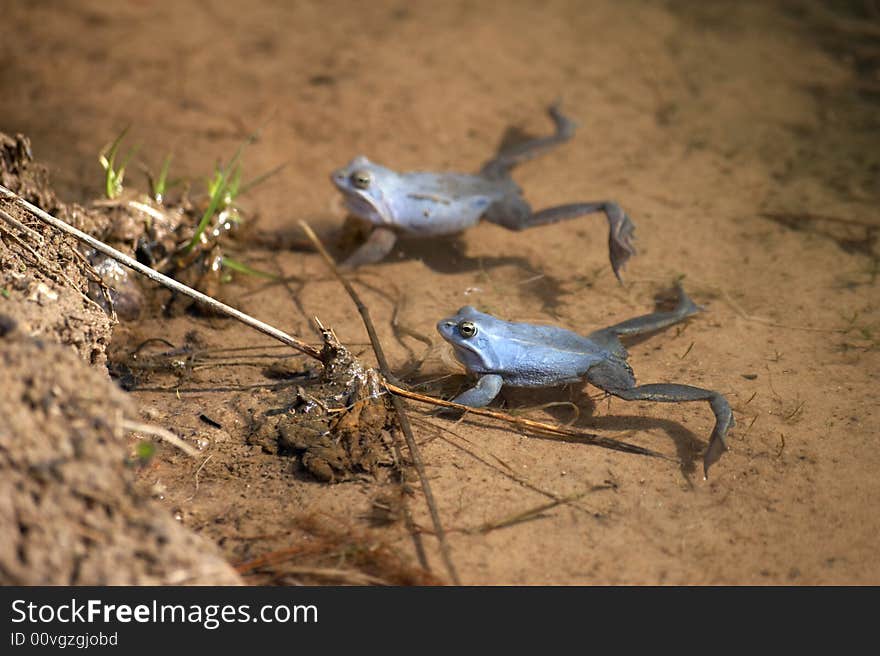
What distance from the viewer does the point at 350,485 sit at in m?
3.97

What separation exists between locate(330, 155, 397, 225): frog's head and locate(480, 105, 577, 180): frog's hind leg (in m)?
0.95

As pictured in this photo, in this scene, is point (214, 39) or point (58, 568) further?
point (214, 39)

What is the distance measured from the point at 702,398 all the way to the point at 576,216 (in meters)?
1.89

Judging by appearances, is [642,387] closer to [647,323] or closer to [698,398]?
[698,398]

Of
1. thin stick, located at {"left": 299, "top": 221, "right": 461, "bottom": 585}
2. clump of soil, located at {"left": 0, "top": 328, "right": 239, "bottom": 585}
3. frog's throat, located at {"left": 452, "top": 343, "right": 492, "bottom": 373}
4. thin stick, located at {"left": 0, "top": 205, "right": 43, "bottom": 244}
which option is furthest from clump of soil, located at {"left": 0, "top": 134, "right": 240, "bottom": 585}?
frog's throat, located at {"left": 452, "top": 343, "right": 492, "bottom": 373}

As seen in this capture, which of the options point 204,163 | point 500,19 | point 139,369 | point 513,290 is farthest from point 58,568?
point 500,19

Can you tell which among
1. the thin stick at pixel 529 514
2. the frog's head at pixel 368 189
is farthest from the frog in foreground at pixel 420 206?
the thin stick at pixel 529 514

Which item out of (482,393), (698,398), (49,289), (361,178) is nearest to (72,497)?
(49,289)

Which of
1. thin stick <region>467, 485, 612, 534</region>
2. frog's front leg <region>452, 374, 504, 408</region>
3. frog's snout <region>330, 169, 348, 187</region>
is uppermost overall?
frog's snout <region>330, 169, 348, 187</region>

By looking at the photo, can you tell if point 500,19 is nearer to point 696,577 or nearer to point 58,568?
point 696,577

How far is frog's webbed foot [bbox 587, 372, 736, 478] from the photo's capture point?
4.07 metres

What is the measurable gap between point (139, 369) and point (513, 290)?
2.45 metres

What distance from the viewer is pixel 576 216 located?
18.9ft

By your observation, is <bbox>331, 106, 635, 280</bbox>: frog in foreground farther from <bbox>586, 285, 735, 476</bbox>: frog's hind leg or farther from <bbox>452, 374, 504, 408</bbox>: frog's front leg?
<bbox>452, 374, 504, 408</bbox>: frog's front leg
